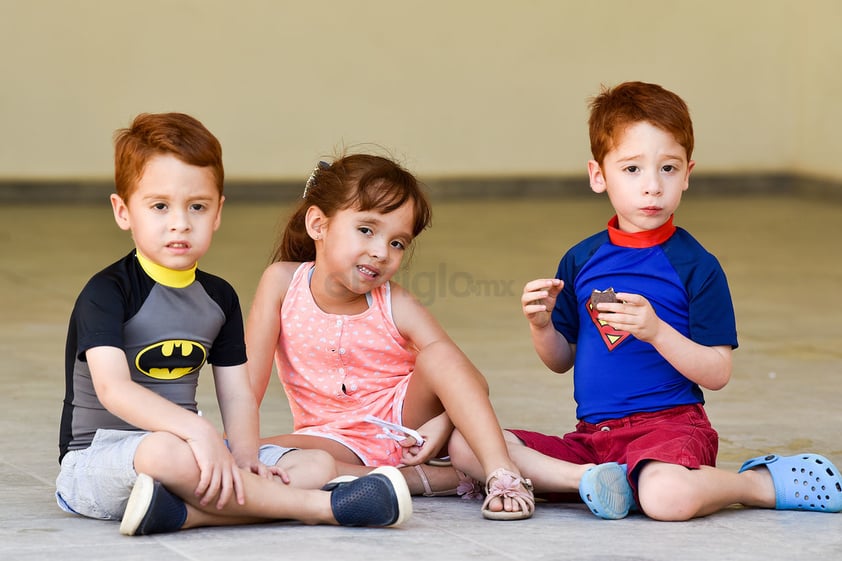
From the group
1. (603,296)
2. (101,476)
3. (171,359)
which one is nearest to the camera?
(101,476)

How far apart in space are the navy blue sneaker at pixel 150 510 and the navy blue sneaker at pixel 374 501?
0.98ft

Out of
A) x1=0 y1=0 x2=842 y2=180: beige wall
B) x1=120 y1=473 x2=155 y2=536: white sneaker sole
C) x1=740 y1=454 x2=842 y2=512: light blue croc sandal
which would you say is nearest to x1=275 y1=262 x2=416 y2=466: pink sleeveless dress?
x1=120 y1=473 x2=155 y2=536: white sneaker sole

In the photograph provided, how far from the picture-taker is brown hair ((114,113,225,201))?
264 centimetres

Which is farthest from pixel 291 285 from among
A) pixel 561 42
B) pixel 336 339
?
pixel 561 42

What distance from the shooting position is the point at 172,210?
265 centimetres

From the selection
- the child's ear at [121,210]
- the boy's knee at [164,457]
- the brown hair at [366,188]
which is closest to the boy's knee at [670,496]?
the brown hair at [366,188]

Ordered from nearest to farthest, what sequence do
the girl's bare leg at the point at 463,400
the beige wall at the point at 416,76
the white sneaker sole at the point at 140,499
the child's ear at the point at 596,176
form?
the white sneaker sole at the point at 140,499 → the girl's bare leg at the point at 463,400 → the child's ear at the point at 596,176 → the beige wall at the point at 416,76

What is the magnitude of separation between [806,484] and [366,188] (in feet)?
3.68

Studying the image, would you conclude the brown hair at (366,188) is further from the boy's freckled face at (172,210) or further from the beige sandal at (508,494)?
the beige sandal at (508,494)

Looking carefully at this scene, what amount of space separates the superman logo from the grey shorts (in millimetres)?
1020

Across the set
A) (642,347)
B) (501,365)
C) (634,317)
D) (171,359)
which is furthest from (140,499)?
(501,365)

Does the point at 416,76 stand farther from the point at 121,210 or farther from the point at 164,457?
the point at 164,457

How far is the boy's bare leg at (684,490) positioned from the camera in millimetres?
2699

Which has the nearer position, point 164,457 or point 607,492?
point 164,457
